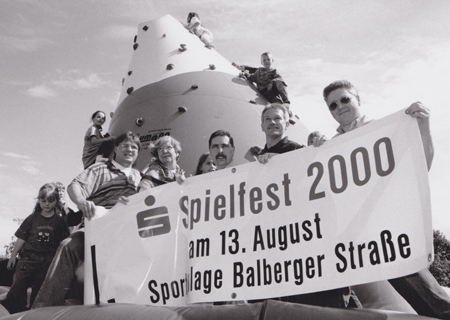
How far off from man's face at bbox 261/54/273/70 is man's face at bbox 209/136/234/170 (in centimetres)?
361

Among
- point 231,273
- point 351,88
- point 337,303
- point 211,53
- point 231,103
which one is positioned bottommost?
point 337,303

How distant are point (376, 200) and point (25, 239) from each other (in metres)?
3.70

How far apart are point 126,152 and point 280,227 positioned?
187 centimetres

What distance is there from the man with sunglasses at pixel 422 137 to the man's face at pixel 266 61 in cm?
420

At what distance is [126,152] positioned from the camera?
397 cm

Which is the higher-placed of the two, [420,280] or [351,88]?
[351,88]

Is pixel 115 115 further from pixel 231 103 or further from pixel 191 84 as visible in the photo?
pixel 231 103

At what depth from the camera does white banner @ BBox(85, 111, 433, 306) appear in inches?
93.6

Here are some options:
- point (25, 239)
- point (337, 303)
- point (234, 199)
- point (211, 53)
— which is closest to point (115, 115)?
point (211, 53)

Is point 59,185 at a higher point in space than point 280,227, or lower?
higher

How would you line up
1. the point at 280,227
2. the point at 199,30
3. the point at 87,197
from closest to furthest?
the point at 280,227 < the point at 87,197 < the point at 199,30

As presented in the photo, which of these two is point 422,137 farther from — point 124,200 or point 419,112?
point 124,200

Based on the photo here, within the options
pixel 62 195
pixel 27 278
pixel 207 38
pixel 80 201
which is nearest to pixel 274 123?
pixel 80 201

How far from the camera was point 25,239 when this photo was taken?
4.49 metres
